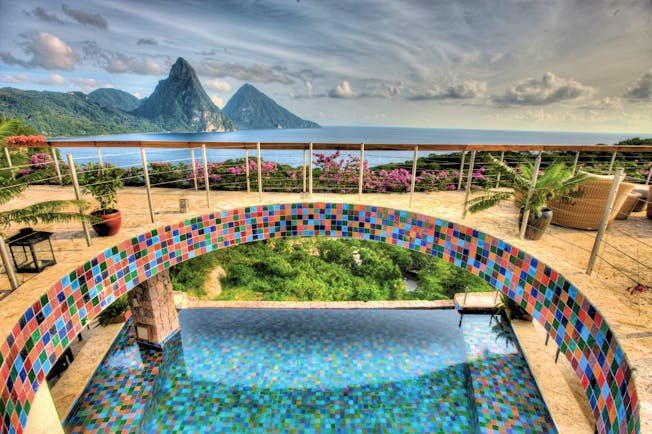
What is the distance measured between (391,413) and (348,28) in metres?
15.1

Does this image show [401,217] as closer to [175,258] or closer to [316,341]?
[316,341]

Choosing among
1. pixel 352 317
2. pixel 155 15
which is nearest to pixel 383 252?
pixel 352 317

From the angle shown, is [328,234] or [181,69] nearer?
[328,234]

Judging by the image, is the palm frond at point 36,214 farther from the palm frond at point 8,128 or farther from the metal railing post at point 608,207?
the metal railing post at point 608,207

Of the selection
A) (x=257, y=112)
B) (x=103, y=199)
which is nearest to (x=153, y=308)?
(x=103, y=199)

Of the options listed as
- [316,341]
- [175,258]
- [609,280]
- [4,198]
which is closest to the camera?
[4,198]

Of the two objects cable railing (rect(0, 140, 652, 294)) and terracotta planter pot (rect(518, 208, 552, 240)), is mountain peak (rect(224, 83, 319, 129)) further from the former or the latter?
terracotta planter pot (rect(518, 208, 552, 240))

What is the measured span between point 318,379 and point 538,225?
3650 mm

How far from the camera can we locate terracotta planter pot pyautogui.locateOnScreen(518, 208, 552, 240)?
3377mm

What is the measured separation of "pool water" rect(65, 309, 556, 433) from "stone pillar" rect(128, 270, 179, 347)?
0.26 m

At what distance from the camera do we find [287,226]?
4.68 m

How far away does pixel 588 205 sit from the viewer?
3787 mm

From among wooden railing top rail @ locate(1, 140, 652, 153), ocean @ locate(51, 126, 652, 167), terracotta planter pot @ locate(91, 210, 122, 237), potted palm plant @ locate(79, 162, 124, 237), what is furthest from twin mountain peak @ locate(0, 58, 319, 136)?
terracotta planter pot @ locate(91, 210, 122, 237)

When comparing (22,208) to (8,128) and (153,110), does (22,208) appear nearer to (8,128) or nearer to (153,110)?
(8,128)
